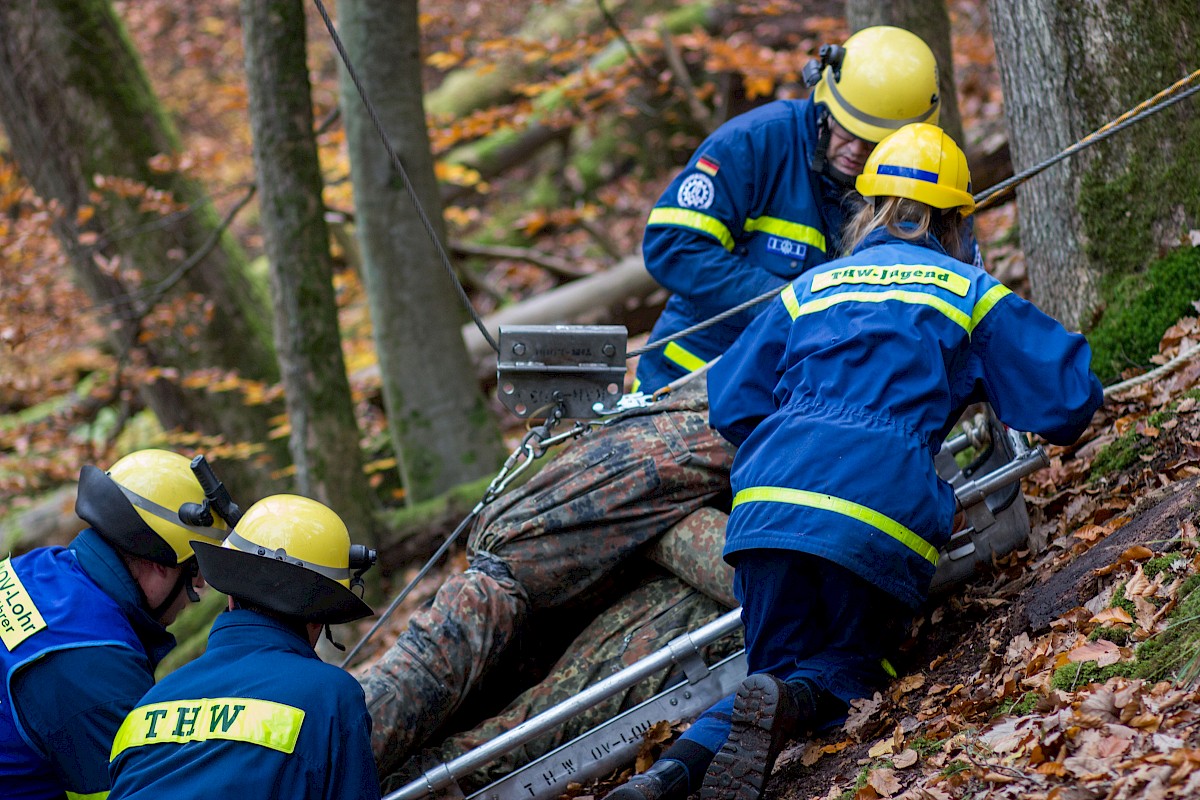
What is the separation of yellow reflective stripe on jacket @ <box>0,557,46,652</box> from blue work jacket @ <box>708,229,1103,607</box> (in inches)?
86.4

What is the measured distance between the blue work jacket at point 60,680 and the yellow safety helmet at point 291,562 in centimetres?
49

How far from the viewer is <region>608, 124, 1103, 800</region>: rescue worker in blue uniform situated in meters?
3.28

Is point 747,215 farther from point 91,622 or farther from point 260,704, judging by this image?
point 91,622

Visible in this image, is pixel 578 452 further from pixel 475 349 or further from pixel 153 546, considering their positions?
pixel 475 349

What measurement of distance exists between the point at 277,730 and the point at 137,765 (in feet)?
1.32

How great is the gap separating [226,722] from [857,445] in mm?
1969

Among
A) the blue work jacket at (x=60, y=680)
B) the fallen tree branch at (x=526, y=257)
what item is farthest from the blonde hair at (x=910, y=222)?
the fallen tree branch at (x=526, y=257)

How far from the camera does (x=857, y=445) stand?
3.30 m

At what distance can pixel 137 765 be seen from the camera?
2.99 m

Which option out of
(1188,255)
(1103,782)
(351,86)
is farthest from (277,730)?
(351,86)

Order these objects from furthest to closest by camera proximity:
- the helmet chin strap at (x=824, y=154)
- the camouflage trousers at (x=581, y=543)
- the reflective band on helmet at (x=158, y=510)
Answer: the helmet chin strap at (x=824, y=154) < the camouflage trousers at (x=581, y=543) < the reflective band on helmet at (x=158, y=510)

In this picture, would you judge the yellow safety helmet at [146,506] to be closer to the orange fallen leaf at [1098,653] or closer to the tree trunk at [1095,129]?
the orange fallen leaf at [1098,653]

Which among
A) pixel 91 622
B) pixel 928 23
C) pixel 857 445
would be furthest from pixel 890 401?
pixel 928 23

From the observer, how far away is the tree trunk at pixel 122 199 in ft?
29.0
